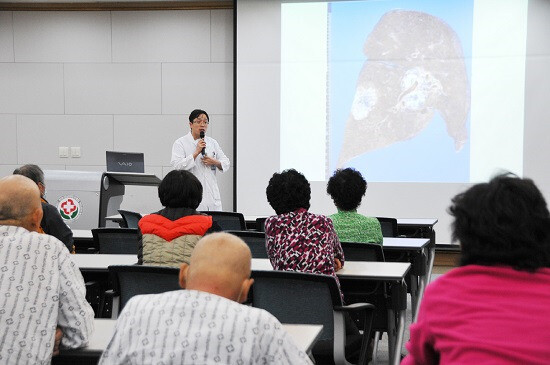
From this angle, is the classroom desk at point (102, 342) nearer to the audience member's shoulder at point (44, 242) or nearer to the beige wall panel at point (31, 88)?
the audience member's shoulder at point (44, 242)

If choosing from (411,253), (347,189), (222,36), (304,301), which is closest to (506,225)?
(304,301)

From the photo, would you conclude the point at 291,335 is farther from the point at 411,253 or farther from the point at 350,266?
the point at 411,253

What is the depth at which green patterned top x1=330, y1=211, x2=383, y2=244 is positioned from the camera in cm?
378

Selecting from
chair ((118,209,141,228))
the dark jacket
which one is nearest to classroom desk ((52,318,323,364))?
the dark jacket

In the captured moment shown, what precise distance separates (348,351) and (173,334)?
149 cm

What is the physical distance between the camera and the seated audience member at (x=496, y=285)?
1289mm

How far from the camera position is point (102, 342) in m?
2.04

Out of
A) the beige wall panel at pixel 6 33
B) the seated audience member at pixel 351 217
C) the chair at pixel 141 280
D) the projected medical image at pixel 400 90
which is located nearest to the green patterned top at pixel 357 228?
the seated audience member at pixel 351 217

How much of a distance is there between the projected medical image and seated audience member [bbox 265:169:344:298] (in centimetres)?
445

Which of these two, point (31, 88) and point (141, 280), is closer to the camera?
point (141, 280)

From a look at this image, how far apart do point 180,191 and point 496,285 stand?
6.48 ft

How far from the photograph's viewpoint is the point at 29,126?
832 centimetres

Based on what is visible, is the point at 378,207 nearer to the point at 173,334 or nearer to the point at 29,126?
the point at 29,126

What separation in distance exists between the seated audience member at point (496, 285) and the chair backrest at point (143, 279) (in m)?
1.30
